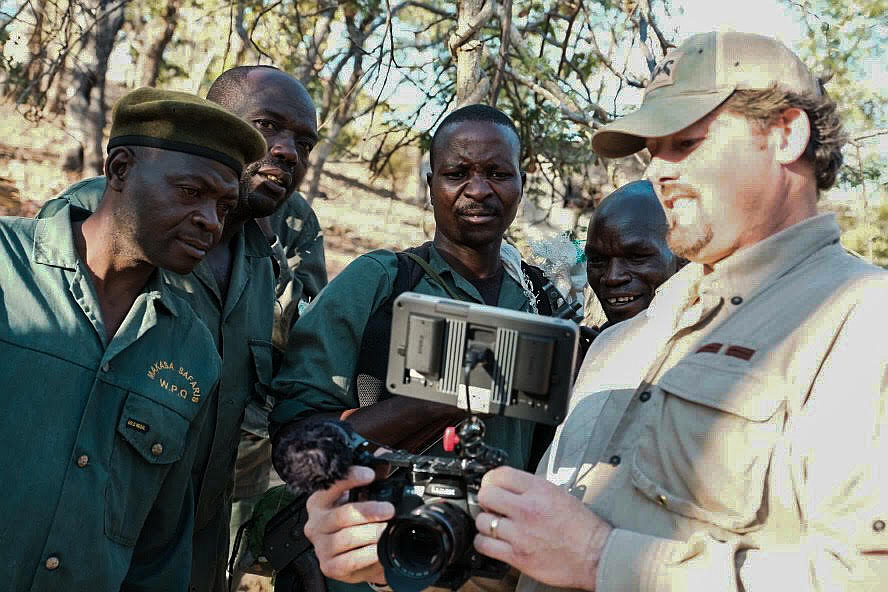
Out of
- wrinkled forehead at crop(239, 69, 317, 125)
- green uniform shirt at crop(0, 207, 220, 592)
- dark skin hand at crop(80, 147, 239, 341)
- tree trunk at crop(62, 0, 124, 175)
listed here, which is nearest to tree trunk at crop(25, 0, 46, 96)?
tree trunk at crop(62, 0, 124, 175)

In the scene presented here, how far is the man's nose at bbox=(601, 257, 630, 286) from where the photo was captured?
3371 millimetres

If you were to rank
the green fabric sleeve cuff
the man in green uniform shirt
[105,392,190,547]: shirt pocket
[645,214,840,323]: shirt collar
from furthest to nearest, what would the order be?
1. the man in green uniform shirt
2. [105,392,190,547]: shirt pocket
3. [645,214,840,323]: shirt collar
4. the green fabric sleeve cuff

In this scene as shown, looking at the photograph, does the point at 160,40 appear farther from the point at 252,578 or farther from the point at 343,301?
the point at 343,301

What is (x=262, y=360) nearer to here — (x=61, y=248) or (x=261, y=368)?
(x=261, y=368)

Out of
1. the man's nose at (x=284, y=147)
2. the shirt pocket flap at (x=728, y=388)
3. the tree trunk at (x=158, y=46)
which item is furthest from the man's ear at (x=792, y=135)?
the tree trunk at (x=158, y=46)

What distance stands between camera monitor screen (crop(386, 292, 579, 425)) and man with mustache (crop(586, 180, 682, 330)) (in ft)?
5.06

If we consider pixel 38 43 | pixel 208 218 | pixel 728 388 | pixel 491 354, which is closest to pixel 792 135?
pixel 728 388

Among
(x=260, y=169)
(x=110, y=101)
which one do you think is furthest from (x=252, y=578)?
(x=110, y=101)

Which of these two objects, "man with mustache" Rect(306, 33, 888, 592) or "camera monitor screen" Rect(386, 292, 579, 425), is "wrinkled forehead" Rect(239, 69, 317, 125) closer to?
"man with mustache" Rect(306, 33, 888, 592)

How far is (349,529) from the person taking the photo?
1.93 metres

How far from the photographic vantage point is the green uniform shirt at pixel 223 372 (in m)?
3.19

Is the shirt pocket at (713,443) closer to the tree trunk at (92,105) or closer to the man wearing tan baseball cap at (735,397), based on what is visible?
the man wearing tan baseball cap at (735,397)

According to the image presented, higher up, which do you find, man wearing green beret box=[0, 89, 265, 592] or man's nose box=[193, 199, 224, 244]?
man's nose box=[193, 199, 224, 244]

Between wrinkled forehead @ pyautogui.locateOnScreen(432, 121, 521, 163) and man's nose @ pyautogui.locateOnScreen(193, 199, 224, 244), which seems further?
wrinkled forehead @ pyautogui.locateOnScreen(432, 121, 521, 163)
